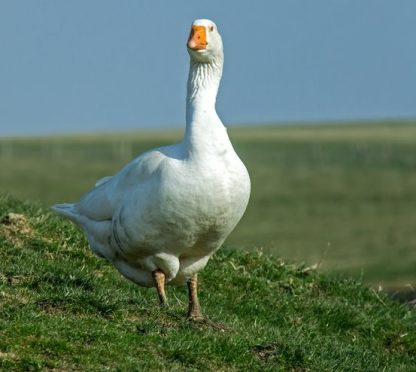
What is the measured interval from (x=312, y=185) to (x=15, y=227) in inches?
1952

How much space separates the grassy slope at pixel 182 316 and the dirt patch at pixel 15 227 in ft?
0.06

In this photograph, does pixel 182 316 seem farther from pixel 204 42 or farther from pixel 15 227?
pixel 15 227

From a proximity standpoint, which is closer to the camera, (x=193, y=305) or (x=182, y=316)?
(x=182, y=316)

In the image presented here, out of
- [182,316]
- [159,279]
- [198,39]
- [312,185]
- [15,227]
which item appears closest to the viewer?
[198,39]

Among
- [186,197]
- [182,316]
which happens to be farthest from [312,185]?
[186,197]

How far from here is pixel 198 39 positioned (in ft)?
35.0

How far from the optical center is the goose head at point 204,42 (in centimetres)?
1068

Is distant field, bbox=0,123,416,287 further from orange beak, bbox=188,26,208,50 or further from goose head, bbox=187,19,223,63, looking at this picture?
orange beak, bbox=188,26,208,50

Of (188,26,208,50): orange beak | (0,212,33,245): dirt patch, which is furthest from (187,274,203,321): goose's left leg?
(0,212,33,245): dirt patch

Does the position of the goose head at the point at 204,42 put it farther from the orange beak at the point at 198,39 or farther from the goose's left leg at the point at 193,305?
the goose's left leg at the point at 193,305

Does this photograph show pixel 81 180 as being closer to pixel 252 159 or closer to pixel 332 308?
pixel 252 159

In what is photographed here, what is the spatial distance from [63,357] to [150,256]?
1.85m

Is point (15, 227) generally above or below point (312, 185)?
above

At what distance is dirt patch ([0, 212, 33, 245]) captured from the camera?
13.8 metres
